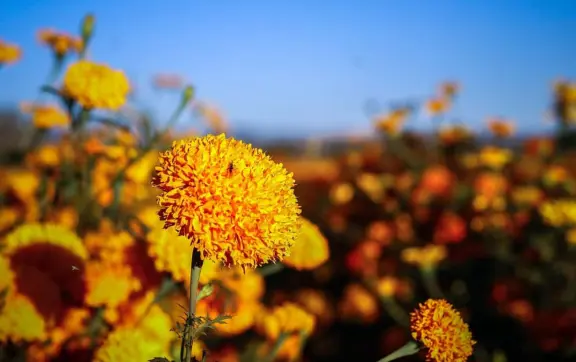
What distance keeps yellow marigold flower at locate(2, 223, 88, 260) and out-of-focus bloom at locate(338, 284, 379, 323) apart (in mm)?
1643

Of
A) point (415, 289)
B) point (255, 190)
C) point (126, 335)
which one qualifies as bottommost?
point (415, 289)

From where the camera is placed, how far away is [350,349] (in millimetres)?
2490

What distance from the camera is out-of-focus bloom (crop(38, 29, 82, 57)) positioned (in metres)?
1.74

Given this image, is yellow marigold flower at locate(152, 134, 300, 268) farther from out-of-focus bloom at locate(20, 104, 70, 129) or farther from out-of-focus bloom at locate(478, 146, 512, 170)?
out-of-focus bloom at locate(478, 146, 512, 170)

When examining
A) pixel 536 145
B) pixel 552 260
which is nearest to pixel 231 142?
pixel 552 260

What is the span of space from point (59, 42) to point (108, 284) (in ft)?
3.57

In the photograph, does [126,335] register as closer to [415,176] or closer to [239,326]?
[239,326]

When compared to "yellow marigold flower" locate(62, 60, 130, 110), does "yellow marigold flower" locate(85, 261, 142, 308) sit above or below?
below

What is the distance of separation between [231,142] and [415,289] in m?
1.99

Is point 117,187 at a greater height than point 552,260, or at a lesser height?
greater

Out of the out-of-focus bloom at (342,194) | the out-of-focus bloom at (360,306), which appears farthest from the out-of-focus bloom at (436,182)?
the out-of-focus bloom at (360,306)

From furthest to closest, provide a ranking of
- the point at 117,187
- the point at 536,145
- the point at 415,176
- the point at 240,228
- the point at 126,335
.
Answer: the point at 536,145 → the point at 415,176 → the point at 117,187 → the point at 126,335 → the point at 240,228

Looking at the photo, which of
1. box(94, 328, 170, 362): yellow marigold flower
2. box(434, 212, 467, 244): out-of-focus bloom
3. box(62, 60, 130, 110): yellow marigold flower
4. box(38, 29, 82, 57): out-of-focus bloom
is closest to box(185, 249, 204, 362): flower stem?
box(94, 328, 170, 362): yellow marigold flower

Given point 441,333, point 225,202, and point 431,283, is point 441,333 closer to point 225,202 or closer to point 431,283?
point 225,202
